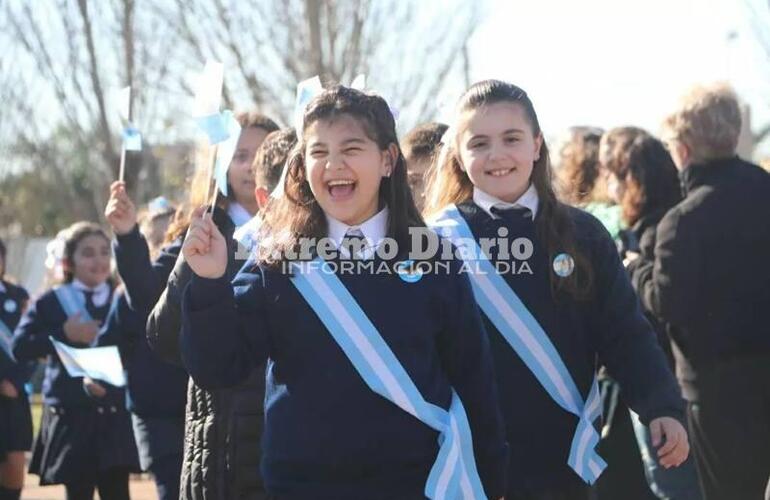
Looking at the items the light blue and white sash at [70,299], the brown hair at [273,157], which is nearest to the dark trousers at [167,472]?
the brown hair at [273,157]

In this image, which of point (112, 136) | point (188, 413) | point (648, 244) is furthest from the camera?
point (112, 136)

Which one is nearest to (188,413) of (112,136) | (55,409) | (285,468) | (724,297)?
(285,468)

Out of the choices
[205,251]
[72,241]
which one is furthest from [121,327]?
[205,251]

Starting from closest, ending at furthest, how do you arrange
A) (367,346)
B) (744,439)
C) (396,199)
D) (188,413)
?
(367,346)
(396,199)
(188,413)
(744,439)

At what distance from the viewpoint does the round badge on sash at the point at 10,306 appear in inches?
382

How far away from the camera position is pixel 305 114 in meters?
3.98

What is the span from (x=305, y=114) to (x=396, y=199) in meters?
0.35

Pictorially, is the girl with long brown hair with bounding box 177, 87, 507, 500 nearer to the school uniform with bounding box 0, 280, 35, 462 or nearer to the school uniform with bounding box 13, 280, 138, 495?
the school uniform with bounding box 13, 280, 138, 495

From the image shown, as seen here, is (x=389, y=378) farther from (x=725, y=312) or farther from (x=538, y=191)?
(x=725, y=312)

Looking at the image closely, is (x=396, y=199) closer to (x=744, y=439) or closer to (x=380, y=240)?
(x=380, y=240)

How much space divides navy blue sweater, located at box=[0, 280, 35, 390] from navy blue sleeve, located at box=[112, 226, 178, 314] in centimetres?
412

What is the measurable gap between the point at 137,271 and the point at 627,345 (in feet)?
6.15

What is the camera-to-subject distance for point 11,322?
9625 mm

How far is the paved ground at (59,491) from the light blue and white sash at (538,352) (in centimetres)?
715
